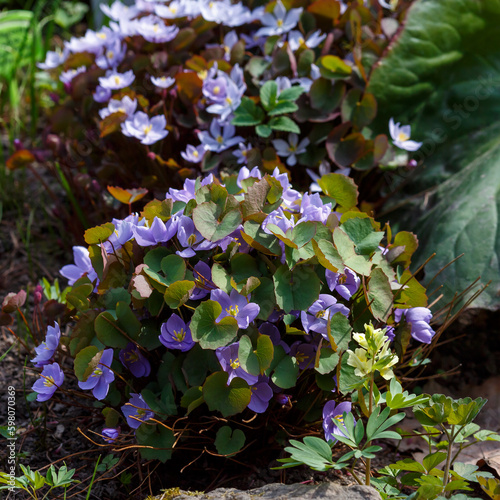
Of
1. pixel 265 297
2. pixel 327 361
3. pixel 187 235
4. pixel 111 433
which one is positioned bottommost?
pixel 111 433

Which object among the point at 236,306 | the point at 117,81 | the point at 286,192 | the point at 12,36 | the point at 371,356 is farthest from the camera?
the point at 12,36

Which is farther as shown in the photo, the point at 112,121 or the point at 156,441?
the point at 112,121

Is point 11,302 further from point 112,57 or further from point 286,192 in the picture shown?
point 112,57

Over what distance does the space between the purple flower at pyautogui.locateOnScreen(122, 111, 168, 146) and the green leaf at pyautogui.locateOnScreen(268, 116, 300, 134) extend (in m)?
0.39

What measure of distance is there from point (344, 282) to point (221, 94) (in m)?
0.99

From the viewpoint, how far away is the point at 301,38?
2164 millimetres

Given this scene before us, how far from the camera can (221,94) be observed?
2.01 m

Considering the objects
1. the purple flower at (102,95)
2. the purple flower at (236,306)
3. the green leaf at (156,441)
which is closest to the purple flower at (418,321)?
the purple flower at (236,306)

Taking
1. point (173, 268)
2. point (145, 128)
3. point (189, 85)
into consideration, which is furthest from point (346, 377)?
point (189, 85)

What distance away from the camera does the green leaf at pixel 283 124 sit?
1.87 metres

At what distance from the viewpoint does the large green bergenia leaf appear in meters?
1.94

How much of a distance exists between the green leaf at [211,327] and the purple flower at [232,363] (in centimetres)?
5

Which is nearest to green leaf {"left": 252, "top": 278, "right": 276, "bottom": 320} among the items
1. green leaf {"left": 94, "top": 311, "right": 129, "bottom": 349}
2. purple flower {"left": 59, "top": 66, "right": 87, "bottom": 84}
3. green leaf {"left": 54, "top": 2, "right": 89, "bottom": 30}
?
green leaf {"left": 94, "top": 311, "right": 129, "bottom": 349}

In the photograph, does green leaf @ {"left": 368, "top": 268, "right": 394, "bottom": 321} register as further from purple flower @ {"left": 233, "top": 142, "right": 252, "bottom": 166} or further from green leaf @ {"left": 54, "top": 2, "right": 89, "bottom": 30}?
green leaf @ {"left": 54, "top": 2, "right": 89, "bottom": 30}
